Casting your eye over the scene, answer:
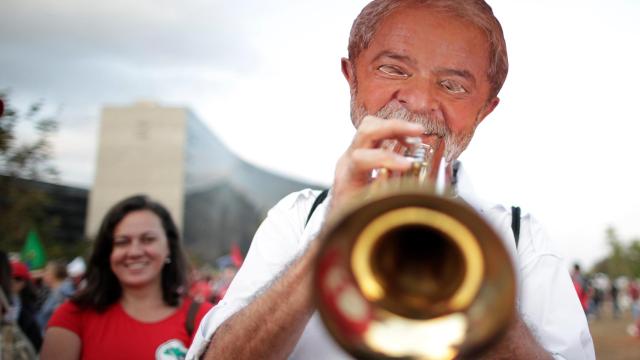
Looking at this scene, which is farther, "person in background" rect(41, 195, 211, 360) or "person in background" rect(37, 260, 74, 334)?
"person in background" rect(37, 260, 74, 334)

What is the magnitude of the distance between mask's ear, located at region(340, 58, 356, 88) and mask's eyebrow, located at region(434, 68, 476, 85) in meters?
0.34

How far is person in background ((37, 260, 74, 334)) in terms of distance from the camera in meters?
7.46

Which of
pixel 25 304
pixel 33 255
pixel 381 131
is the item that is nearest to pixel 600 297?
pixel 33 255

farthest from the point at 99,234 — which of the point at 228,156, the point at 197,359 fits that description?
the point at 228,156

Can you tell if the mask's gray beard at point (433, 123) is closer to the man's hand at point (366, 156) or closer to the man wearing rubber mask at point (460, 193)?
the man wearing rubber mask at point (460, 193)

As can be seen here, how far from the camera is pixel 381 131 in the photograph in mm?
1389

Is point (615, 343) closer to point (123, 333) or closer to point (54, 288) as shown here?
point (54, 288)

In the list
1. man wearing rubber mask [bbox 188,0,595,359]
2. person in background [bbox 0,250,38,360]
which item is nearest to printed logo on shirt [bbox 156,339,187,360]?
person in background [bbox 0,250,38,360]

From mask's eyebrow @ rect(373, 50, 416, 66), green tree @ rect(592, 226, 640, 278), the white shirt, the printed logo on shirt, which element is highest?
mask's eyebrow @ rect(373, 50, 416, 66)

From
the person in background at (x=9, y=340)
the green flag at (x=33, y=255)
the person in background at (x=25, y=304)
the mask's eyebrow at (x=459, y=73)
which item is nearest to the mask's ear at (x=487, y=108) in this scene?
the mask's eyebrow at (x=459, y=73)

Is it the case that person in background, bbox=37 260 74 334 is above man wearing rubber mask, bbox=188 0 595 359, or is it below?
below

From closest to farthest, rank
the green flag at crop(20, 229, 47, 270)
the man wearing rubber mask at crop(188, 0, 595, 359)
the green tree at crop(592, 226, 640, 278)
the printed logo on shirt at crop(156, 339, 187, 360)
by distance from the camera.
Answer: the man wearing rubber mask at crop(188, 0, 595, 359) → the printed logo on shirt at crop(156, 339, 187, 360) → the green flag at crop(20, 229, 47, 270) → the green tree at crop(592, 226, 640, 278)

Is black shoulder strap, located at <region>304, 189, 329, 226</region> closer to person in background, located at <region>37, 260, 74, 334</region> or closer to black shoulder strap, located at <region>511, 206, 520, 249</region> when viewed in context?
black shoulder strap, located at <region>511, 206, 520, 249</region>

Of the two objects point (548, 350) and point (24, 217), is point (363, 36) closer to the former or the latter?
point (548, 350)
